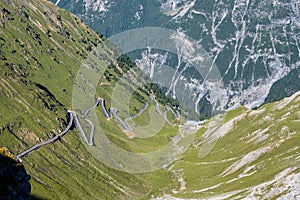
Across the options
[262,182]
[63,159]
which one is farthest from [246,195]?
[63,159]

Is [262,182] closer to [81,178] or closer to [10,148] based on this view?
[81,178]

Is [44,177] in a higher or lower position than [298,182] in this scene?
lower

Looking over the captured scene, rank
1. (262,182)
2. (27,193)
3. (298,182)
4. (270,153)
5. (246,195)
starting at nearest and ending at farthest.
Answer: (27,193), (298,182), (246,195), (262,182), (270,153)

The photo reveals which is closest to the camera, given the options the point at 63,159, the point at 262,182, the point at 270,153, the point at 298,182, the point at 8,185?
the point at 8,185

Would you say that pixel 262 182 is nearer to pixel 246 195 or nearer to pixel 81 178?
pixel 246 195

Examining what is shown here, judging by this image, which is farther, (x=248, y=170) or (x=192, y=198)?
(x=248, y=170)

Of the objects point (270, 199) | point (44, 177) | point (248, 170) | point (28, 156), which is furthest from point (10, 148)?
point (270, 199)

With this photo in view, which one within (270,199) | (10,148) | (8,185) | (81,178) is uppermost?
(8,185)
